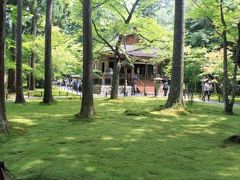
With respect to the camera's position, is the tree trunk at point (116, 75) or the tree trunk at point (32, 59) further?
the tree trunk at point (32, 59)

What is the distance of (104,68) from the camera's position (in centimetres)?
4634

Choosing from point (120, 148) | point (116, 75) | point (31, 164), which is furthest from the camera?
point (116, 75)

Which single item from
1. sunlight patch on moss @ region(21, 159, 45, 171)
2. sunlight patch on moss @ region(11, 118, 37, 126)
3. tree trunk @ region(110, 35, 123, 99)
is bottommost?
sunlight patch on moss @ region(21, 159, 45, 171)

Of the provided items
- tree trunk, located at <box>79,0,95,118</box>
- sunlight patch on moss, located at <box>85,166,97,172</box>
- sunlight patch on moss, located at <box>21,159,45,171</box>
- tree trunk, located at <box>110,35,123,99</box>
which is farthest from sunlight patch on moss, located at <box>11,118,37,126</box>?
tree trunk, located at <box>110,35,123,99</box>

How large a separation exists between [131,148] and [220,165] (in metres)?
2.34

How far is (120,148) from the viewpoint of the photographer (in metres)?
9.81

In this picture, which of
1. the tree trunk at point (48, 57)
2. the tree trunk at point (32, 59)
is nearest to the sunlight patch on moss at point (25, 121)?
the tree trunk at point (48, 57)

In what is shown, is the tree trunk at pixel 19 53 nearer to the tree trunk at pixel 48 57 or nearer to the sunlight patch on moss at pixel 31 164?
the tree trunk at pixel 48 57

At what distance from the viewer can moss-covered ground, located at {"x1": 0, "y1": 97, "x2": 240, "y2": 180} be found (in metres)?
7.55

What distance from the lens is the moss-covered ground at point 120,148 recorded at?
24.8 feet

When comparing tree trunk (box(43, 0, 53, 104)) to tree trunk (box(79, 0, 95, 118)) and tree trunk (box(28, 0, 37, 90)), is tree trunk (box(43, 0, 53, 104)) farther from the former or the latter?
tree trunk (box(28, 0, 37, 90))

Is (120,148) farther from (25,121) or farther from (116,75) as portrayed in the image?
(116,75)

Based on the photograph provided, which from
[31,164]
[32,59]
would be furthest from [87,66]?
[32,59]

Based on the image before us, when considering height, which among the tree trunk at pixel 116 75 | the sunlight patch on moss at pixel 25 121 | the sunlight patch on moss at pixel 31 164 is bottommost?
the sunlight patch on moss at pixel 31 164
